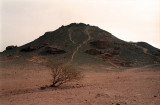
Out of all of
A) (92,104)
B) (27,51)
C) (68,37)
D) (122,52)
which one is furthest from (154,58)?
(92,104)

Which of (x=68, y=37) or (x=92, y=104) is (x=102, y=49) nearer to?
(x=68, y=37)

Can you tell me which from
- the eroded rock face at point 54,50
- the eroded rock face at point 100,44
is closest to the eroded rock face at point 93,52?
the eroded rock face at point 100,44

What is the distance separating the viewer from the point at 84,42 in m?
49.7

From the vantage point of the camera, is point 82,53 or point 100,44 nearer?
point 82,53

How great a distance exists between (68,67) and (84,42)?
35155 millimetres

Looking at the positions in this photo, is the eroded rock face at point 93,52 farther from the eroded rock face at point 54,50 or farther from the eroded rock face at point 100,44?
the eroded rock face at point 54,50

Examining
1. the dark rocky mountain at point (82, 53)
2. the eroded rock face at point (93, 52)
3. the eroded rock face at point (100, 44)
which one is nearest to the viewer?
the dark rocky mountain at point (82, 53)

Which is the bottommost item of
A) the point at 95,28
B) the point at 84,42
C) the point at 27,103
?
the point at 27,103

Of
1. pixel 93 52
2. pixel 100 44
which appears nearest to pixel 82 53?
pixel 93 52

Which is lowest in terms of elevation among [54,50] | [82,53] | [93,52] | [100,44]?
[82,53]

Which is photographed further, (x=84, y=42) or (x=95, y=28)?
(x=95, y=28)

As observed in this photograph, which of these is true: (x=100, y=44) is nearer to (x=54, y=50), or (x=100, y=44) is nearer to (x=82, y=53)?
(x=82, y=53)

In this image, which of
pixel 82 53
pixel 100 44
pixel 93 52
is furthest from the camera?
pixel 100 44

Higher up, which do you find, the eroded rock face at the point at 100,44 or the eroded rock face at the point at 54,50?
the eroded rock face at the point at 100,44
